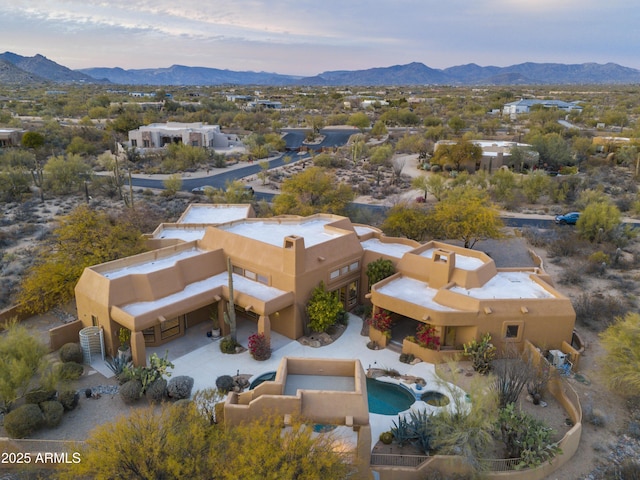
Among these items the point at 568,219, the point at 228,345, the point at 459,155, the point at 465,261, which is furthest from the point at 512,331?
the point at 459,155

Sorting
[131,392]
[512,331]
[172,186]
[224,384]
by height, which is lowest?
[224,384]

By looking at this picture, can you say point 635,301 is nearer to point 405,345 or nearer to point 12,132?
→ point 405,345

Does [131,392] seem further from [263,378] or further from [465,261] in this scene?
[465,261]

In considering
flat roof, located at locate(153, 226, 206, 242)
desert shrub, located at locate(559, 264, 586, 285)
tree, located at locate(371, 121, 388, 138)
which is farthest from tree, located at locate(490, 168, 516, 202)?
tree, located at locate(371, 121, 388, 138)

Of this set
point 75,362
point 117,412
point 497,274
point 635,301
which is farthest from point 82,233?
point 635,301

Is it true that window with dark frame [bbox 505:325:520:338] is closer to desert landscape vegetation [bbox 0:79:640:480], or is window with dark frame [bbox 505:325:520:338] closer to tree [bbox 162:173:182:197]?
desert landscape vegetation [bbox 0:79:640:480]

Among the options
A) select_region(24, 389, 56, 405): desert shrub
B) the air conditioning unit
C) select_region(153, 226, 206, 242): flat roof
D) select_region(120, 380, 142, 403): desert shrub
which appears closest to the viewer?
select_region(24, 389, 56, 405): desert shrub

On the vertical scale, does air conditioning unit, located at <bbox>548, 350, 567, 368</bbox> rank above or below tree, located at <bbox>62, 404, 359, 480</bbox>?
below

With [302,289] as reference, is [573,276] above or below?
below
